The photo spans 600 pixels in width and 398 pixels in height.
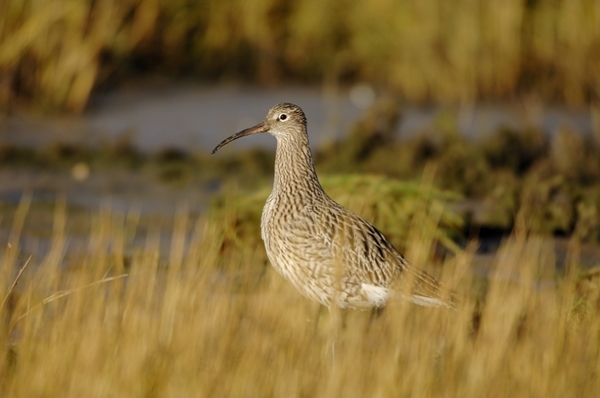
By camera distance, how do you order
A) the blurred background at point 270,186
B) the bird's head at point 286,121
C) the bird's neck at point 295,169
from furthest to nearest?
the bird's head at point 286,121 < the bird's neck at point 295,169 < the blurred background at point 270,186

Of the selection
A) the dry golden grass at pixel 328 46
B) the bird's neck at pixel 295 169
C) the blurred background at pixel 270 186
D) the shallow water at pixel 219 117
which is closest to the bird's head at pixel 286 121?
the bird's neck at pixel 295 169

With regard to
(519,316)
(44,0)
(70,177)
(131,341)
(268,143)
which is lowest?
(131,341)

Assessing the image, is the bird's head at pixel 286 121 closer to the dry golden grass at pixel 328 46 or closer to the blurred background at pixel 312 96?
the blurred background at pixel 312 96

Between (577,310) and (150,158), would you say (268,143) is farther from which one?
(577,310)

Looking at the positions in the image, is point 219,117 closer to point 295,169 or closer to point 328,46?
point 328,46

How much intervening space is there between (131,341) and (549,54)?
886 cm

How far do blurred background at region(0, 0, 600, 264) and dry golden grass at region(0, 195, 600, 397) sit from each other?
303cm

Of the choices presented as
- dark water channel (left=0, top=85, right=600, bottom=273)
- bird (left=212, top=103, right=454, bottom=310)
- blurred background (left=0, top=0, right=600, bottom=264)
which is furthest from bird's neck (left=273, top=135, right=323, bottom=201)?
dark water channel (left=0, top=85, right=600, bottom=273)

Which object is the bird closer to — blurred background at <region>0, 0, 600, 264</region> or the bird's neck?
the bird's neck

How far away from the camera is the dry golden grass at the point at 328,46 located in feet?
39.8

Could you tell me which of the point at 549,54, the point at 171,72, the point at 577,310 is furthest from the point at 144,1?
the point at 577,310

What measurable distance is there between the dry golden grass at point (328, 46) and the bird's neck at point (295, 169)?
17.4ft

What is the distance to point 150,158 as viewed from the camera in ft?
37.9

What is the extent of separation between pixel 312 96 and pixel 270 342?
8007 millimetres
